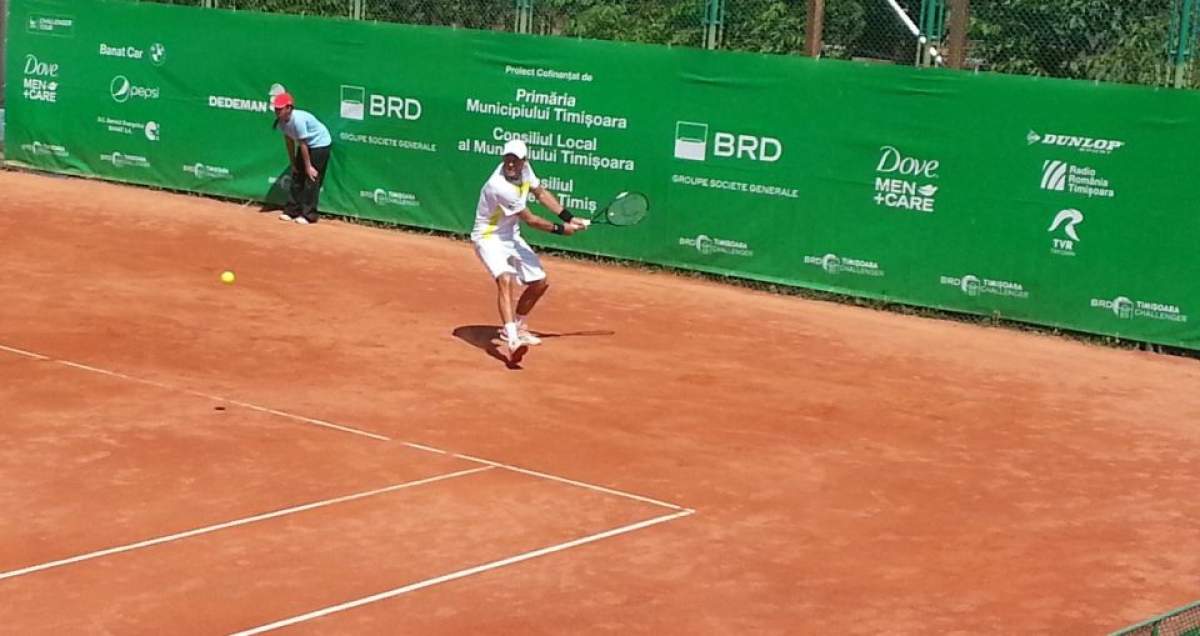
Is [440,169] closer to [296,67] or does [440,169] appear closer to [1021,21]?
[296,67]

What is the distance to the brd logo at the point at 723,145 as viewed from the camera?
720 inches

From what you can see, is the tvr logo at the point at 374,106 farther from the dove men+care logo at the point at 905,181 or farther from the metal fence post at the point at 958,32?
the metal fence post at the point at 958,32

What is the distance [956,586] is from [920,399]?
4.73 meters

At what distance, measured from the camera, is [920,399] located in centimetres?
1341

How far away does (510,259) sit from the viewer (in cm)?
1397

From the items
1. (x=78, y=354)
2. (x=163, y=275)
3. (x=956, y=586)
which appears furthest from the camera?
(x=163, y=275)

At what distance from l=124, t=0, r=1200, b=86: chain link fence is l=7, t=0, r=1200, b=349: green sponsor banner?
0.73m

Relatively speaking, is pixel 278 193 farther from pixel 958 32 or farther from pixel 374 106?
pixel 958 32

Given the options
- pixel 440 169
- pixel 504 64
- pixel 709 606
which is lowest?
pixel 709 606

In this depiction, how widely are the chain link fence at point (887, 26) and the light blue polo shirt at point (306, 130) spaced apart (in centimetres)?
175

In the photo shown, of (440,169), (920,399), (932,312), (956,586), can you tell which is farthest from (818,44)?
(956,586)

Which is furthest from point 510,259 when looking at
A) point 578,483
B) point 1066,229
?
point 1066,229

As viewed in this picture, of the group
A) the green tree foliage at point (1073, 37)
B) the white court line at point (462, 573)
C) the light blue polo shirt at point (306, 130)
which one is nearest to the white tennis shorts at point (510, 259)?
the white court line at point (462, 573)

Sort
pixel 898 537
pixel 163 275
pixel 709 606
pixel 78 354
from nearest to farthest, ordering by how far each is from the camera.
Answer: pixel 709 606
pixel 898 537
pixel 78 354
pixel 163 275
